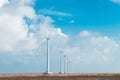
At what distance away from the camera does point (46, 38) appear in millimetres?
118562

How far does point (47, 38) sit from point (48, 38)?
1.51 feet

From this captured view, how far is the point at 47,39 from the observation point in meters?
118

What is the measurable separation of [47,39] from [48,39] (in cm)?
38

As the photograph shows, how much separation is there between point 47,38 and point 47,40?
0.98m

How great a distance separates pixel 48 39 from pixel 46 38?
50.9 inches

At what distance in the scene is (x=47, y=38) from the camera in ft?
387

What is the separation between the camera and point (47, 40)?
385 ft

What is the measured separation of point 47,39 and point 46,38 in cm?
102

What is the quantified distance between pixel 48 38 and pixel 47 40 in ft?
4.14

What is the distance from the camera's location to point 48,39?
117562 mm

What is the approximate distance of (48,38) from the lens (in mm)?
118250

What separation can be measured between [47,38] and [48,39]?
2.06 feet

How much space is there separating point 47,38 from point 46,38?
729mm

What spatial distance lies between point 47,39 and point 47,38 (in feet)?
1.41
